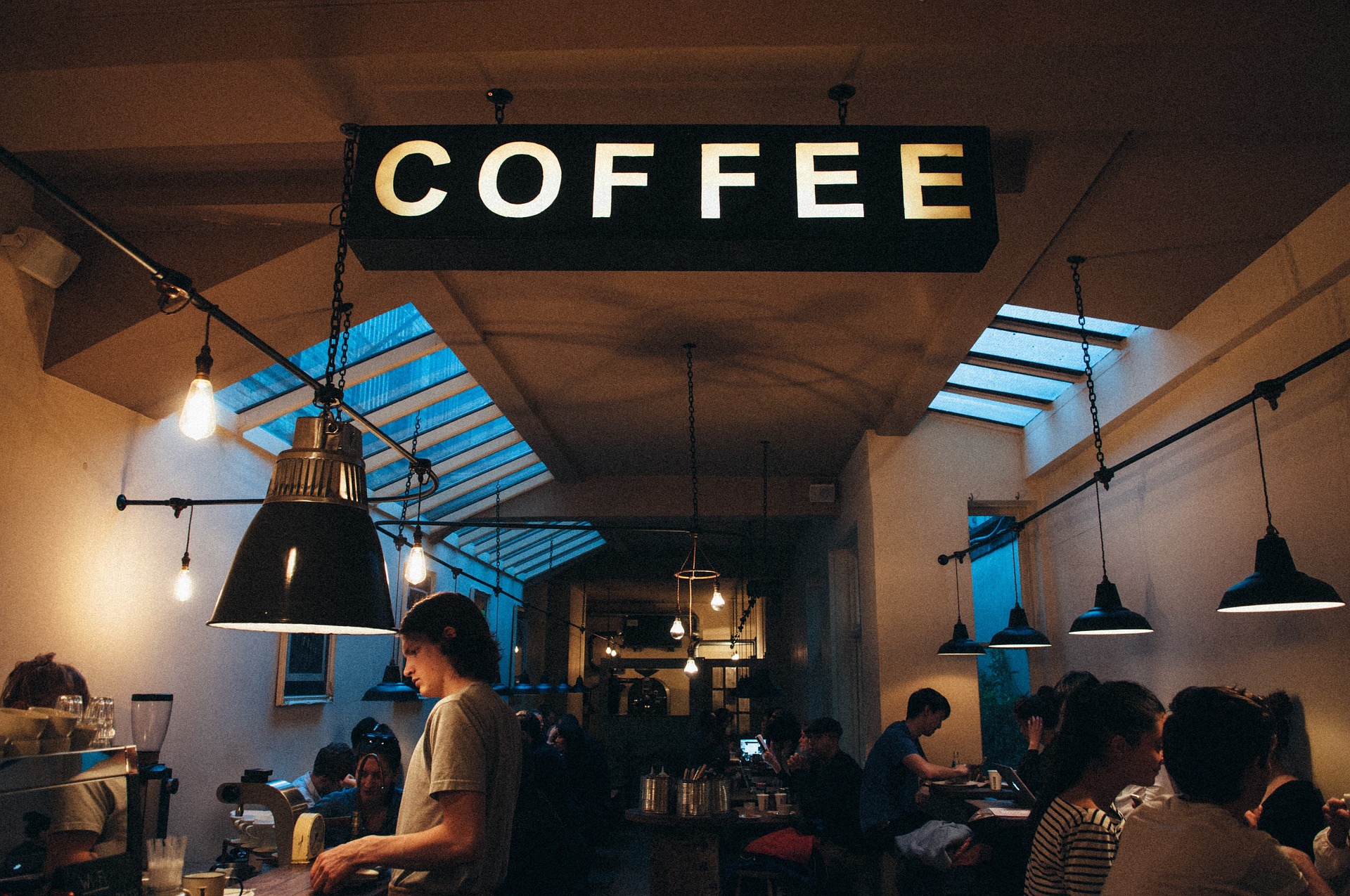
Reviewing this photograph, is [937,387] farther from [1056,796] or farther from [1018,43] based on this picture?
[1056,796]

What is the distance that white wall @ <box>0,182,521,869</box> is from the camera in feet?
13.9

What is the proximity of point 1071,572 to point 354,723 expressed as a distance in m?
7.12

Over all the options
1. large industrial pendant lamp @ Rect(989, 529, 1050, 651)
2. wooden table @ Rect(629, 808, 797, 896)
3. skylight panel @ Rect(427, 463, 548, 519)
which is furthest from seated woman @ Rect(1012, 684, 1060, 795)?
skylight panel @ Rect(427, 463, 548, 519)

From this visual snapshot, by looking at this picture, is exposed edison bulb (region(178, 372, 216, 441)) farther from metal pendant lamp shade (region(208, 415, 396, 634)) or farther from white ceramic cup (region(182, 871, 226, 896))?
white ceramic cup (region(182, 871, 226, 896))

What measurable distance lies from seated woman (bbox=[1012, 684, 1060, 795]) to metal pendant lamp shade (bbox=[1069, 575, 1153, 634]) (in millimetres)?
939

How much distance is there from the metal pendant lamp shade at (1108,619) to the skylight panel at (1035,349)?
2.00 meters

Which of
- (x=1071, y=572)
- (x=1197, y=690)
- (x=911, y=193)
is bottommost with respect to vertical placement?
(x=1197, y=690)

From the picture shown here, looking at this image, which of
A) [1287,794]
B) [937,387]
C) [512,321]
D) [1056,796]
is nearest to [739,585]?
[937,387]

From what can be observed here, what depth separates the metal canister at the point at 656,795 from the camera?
597 centimetres

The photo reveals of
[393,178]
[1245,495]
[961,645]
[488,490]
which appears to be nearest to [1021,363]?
[1245,495]

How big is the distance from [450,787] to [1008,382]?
21.5 feet

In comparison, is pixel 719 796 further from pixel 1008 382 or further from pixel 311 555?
pixel 311 555

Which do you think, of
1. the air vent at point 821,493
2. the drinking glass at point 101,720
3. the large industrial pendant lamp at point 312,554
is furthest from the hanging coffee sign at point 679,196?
the air vent at point 821,493

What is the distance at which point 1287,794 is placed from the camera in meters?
4.19
